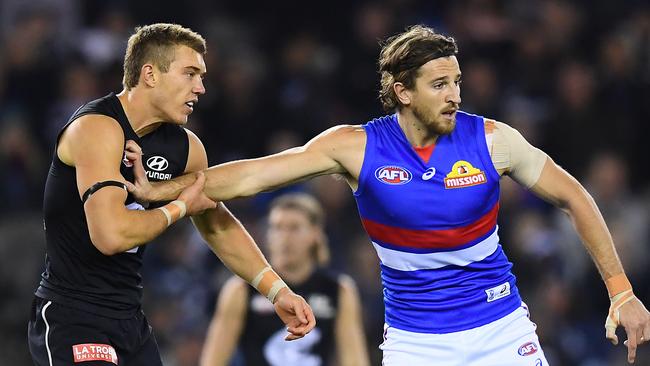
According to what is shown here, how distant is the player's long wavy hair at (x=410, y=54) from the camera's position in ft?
20.2

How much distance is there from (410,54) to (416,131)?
0.40 meters

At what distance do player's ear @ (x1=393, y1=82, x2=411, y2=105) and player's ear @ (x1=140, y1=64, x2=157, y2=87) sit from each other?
1268mm

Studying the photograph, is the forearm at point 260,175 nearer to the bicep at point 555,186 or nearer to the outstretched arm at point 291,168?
the outstretched arm at point 291,168

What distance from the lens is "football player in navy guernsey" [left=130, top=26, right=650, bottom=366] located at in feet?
19.8

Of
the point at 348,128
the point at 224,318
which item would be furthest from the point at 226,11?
the point at 348,128

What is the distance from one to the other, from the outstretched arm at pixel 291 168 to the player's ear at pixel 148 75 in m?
0.53

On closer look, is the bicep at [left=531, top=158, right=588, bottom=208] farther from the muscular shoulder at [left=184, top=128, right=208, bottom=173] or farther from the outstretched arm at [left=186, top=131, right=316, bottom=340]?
the muscular shoulder at [left=184, top=128, right=208, bottom=173]

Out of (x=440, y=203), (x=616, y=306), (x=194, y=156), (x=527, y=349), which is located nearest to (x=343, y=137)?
(x=440, y=203)

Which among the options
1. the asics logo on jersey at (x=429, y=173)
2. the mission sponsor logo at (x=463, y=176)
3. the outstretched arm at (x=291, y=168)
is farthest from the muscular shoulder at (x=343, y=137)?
the mission sponsor logo at (x=463, y=176)

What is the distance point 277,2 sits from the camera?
527 inches

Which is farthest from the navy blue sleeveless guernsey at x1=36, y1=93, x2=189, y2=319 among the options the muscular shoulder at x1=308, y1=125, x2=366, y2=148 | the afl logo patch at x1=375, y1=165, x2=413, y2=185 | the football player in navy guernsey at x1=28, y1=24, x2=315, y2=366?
the afl logo patch at x1=375, y1=165, x2=413, y2=185

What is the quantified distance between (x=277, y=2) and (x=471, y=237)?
25.4ft

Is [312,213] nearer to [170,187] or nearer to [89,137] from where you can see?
[170,187]

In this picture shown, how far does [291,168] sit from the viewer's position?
618 cm
